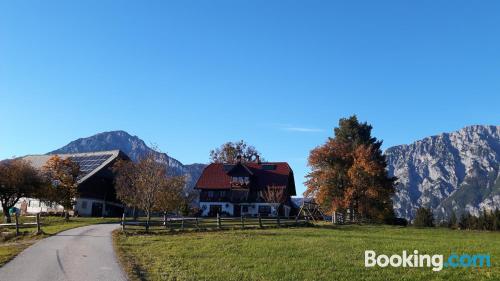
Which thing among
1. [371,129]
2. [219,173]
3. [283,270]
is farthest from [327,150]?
[283,270]

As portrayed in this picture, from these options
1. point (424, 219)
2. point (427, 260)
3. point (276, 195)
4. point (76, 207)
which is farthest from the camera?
point (424, 219)

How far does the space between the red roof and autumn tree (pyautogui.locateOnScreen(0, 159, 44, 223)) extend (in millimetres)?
28763

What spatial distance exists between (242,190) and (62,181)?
29.2 metres

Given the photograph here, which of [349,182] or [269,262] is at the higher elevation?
[349,182]

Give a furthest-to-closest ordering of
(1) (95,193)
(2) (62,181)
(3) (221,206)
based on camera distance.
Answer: (3) (221,206) → (1) (95,193) → (2) (62,181)

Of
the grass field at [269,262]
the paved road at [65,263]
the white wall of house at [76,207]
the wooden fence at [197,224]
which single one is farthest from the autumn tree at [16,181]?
the grass field at [269,262]

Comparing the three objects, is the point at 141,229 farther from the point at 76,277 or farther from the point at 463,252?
the point at 463,252

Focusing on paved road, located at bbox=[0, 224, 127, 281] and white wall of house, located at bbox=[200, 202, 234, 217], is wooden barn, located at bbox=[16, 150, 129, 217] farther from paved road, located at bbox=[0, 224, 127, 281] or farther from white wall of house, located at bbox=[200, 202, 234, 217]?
paved road, located at bbox=[0, 224, 127, 281]

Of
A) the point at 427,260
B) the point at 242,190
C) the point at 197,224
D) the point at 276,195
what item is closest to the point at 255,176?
the point at 242,190

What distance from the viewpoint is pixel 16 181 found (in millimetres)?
59938

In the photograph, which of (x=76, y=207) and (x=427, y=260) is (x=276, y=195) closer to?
(x=76, y=207)

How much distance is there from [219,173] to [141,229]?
158 feet

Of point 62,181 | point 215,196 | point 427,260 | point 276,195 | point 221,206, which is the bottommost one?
point 427,260

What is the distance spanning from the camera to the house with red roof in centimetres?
8212
